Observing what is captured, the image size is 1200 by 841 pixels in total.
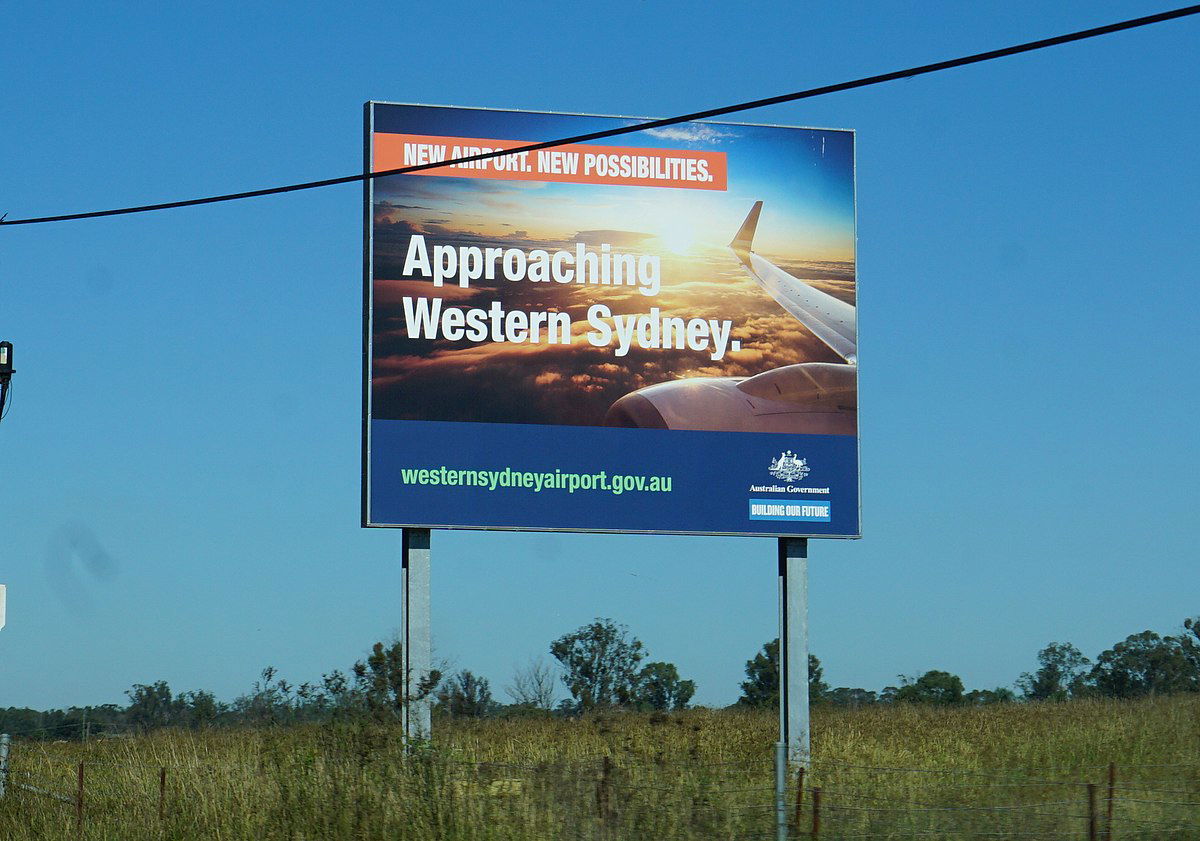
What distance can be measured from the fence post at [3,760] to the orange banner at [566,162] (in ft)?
25.4

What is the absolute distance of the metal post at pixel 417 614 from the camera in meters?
17.0

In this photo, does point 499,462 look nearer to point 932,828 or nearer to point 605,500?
point 605,500

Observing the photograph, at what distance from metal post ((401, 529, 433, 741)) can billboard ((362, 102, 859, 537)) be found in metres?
0.33

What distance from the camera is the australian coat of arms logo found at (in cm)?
1902

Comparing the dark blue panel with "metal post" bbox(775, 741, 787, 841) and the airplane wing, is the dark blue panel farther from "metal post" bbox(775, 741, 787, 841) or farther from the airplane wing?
"metal post" bbox(775, 741, 787, 841)

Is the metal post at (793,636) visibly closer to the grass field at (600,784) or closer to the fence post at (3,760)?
the grass field at (600,784)

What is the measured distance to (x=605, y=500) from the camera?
1839 centimetres

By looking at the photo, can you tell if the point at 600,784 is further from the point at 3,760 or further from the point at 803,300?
the point at 803,300

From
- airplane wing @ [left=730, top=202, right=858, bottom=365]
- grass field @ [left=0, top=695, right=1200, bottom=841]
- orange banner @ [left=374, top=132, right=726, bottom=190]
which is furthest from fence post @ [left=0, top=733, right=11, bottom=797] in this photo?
airplane wing @ [left=730, top=202, right=858, bottom=365]

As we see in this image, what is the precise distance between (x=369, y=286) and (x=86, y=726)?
496 inches

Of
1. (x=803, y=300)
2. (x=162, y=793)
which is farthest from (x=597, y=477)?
(x=162, y=793)

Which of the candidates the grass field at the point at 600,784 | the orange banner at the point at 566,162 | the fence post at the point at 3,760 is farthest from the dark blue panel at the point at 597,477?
the fence post at the point at 3,760

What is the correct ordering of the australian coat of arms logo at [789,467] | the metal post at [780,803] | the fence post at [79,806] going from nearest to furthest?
the metal post at [780,803], the fence post at [79,806], the australian coat of arms logo at [789,467]

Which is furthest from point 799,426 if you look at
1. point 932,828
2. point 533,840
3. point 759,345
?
point 533,840
